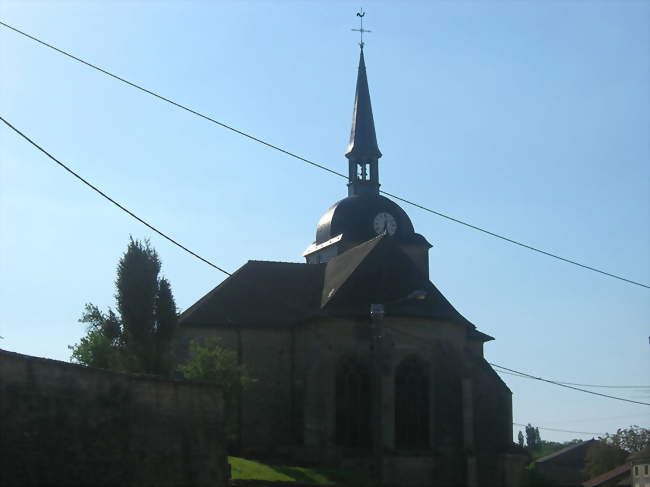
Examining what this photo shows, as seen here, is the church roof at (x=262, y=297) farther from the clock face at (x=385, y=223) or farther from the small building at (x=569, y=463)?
the small building at (x=569, y=463)

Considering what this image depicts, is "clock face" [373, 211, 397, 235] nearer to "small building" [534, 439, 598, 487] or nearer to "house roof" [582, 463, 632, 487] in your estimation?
"small building" [534, 439, 598, 487]

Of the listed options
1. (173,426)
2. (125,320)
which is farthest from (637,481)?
(173,426)

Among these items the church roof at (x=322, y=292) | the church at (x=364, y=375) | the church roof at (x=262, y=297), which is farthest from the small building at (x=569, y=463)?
the church at (x=364, y=375)

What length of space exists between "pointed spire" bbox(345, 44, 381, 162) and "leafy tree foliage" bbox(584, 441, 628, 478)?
44479 mm

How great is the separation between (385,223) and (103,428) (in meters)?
31.3

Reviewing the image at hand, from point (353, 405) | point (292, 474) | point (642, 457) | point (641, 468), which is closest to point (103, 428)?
point (292, 474)

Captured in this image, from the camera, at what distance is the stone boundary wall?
17391 millimetres

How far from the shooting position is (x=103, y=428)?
19.3 meters

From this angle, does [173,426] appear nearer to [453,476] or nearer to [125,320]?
[125,320]

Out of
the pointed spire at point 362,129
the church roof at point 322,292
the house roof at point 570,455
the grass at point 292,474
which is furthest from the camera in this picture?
the house roof at point 570,455

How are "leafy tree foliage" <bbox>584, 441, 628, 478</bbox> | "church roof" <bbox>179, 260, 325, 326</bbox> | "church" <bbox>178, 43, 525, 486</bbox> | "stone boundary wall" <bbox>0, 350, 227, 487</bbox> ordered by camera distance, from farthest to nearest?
"leafy tree foliage" <bbox>584, 441, 628, 478</bbox>
"church roof" <bbox>179, 260, 325, 326</bbox>
"church" <bbox>178, 43, 525, 486</bbox>
"stone boundary wall" <bbox>0, 350, 227, 487</bbox>

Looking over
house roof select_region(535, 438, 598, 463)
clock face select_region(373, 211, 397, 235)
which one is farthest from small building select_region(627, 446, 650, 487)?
clock face select_region(373, 211, 397, 235)

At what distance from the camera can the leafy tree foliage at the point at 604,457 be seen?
275 feet

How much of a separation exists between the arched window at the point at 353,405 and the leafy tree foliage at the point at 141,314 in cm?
643
